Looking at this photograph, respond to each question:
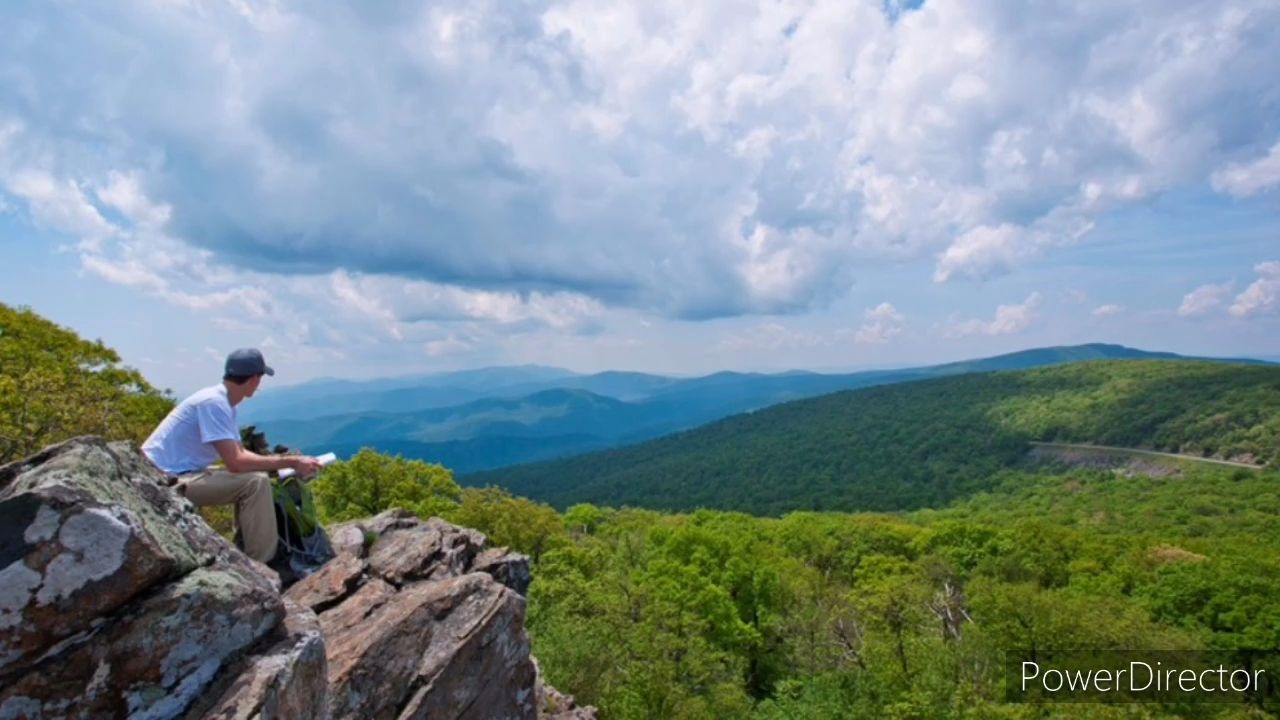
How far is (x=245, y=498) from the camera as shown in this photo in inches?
409

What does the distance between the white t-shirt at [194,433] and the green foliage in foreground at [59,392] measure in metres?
16.0

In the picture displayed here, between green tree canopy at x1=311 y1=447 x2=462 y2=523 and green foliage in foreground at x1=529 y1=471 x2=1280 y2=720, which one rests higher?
green tree canopy at x1=311 y1=447 x2=462 y2=523

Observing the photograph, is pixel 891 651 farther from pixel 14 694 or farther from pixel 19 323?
pixel 19 323

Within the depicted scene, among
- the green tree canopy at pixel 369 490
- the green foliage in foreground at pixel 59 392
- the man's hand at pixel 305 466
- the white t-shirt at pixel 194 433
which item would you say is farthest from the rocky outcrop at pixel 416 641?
the green tree canopy at pixel 369 490

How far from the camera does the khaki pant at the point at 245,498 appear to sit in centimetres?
987

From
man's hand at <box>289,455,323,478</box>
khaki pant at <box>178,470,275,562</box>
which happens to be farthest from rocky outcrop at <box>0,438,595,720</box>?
man's hand at <box>289,455,323,478</box>

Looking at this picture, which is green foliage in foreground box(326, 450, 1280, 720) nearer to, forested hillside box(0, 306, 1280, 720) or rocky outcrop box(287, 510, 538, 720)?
forested hillside box(0, 306, 1280, 720)

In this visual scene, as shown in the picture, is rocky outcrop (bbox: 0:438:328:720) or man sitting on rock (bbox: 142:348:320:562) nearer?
rocky outcrop (bbox: 0:438:328:720)

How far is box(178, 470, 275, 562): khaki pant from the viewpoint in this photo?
987 centimetres

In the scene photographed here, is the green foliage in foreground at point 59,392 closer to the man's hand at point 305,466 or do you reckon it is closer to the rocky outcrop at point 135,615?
the man's hand at point 305,466

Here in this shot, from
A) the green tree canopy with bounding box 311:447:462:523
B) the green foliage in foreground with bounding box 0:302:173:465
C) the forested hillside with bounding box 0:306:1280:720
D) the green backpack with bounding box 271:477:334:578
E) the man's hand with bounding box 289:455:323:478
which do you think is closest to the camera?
the man's hand with bounding box 289:455:323:478

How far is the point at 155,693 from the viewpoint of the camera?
6367 millimetres

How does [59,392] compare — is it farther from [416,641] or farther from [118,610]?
[118,610]

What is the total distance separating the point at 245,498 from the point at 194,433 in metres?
1.26
